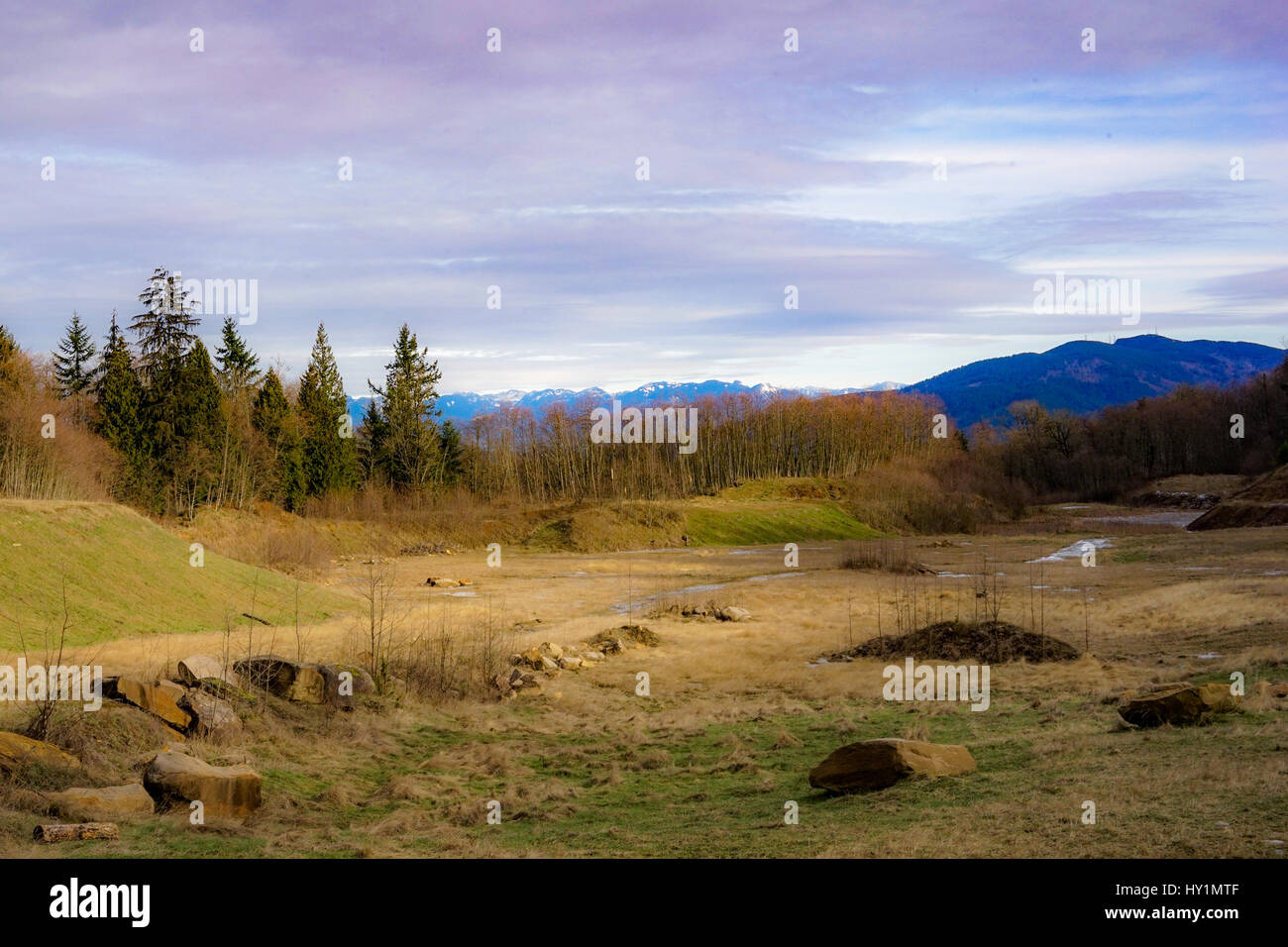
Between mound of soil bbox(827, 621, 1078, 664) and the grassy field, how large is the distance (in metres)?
0.88

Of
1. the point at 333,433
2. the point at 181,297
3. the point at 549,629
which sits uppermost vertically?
the point at 181,297

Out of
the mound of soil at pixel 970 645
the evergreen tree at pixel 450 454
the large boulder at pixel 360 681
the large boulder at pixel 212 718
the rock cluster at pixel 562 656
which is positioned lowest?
the rock cluster at pixel 562 656

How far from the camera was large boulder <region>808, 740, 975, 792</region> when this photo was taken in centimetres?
1058

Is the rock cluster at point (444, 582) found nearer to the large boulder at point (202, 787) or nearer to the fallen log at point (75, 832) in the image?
the large boulder at point (202, 787)

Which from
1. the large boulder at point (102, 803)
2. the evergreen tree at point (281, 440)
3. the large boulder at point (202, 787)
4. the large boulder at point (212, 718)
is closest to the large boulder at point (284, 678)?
the large boulder at point (212, 718)

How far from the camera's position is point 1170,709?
471 inches

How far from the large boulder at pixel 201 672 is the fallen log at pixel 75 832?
5.87 metres

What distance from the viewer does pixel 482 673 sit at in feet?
65.5

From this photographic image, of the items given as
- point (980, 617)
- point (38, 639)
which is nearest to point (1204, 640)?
point (980, 617)

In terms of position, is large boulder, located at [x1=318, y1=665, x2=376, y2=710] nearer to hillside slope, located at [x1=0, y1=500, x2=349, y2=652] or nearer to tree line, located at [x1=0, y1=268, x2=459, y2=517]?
hillside slope, located at [x1=0, y1=500, x2=349, y2=652]

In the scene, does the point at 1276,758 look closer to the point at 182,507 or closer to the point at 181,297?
the point at 182,507

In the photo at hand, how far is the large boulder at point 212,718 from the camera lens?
13453 millimetres
